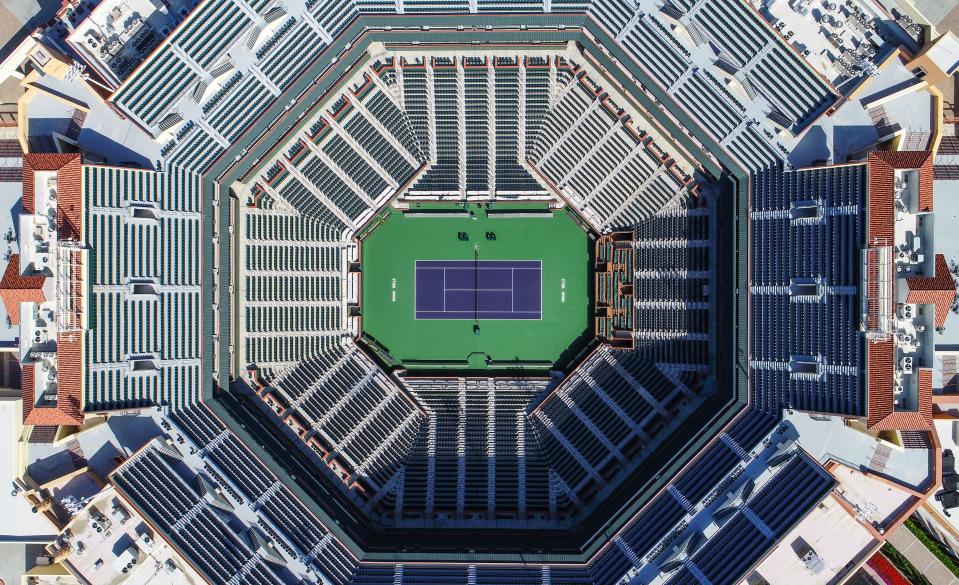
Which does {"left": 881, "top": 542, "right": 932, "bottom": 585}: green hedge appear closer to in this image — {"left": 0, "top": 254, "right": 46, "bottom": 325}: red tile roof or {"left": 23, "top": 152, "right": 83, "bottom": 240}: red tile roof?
{"left": 23, "top": 152, "right": 83, "bottom": 240}: red tile roof

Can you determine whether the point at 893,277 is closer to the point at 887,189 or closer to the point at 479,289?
the point at 887,189

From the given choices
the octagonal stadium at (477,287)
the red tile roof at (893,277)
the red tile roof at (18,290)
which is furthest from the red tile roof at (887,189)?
the red tile roof at (18,290)

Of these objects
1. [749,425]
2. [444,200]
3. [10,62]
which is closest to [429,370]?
[444,200]

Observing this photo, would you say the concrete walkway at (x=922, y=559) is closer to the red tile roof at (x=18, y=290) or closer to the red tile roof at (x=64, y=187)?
the red tile roof at (x=64, y=187)

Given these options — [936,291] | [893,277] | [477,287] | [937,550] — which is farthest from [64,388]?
[937,550]

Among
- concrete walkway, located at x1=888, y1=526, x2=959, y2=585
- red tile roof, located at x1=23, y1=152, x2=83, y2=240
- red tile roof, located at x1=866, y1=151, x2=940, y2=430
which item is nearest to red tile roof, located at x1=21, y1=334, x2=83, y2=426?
red tile roof, located at x1=23, y1=152, x2=83, y2=240

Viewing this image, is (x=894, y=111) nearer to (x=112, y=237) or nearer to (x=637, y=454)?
(x=637, y=454)
